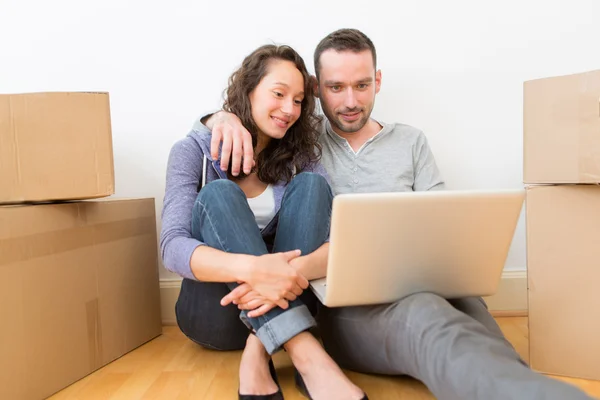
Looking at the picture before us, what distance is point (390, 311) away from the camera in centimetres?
88

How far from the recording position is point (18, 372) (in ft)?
3.20

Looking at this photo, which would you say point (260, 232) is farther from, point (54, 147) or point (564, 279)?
point (564, 279)

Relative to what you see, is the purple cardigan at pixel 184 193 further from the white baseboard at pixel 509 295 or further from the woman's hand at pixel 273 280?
the white baseboard at pixel 509 295

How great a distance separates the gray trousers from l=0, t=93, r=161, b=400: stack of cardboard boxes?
21.6 inches

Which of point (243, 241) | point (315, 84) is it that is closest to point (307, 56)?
point (315, 84)

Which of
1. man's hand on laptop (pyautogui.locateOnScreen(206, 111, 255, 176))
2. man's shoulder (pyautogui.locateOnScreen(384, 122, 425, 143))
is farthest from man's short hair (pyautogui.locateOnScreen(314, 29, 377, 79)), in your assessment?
man's hand on laptop (pyautogui.locateOnScreen(206, 111, 255, 176))

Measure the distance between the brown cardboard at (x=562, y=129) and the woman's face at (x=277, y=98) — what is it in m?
0.51

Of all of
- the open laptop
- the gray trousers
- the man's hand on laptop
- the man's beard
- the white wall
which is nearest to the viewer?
the gray trousers

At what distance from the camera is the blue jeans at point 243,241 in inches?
37.4

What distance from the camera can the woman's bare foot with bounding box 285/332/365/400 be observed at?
89cm

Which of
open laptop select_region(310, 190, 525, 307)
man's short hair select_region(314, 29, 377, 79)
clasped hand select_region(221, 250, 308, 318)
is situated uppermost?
man's short hair select_region(314, 29, 377, 79)

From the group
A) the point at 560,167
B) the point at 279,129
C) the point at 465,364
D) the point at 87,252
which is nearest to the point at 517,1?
the point at 560,167

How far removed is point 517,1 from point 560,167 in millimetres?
738

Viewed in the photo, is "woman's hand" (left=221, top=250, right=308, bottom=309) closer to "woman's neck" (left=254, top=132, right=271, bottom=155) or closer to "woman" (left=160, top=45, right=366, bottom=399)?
"woman" (left=160, top=45, right=366, bottom=399)
